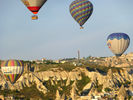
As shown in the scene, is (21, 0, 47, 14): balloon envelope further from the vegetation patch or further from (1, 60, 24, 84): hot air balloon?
the vegetation patch

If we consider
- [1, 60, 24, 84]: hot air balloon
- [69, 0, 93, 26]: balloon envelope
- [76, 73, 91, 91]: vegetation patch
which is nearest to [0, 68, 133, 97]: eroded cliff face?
[76, 73, 91, 91]: vegetation patch

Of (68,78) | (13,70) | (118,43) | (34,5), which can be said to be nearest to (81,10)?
(118,43)

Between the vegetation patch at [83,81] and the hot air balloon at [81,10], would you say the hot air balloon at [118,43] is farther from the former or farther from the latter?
the vegetation patch at [83,81]

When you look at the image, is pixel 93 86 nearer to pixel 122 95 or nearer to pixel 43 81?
pixel 43 81

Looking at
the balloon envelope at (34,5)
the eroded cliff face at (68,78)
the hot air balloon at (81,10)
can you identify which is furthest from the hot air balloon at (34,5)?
the eroded cliff face at (68,78)

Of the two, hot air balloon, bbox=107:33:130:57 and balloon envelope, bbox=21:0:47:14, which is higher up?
balloon envelope, bbox=21:0:47:14

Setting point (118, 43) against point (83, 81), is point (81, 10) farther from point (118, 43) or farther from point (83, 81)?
point (83, 81)

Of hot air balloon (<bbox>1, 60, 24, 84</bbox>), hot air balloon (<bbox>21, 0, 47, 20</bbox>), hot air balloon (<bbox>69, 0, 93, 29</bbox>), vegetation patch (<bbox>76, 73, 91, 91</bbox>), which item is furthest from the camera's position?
vegetation patch (<bbox>76, 73, 91, 91</bbox>)
